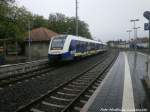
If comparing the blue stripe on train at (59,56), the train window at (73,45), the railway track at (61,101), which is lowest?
the railway track at (61,101)

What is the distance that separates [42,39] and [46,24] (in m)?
37.2

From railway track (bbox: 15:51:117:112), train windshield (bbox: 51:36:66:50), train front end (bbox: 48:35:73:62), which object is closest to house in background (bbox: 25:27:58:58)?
train windshield (bbox: 51:36:66:50)

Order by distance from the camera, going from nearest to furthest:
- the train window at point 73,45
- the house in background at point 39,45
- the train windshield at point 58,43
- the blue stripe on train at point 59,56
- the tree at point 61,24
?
1. the blue stripe on train at point 59,56
2. the train windshield at point 58,43
3. the train window at point 73,45
4. the house in background at point 39,45
5. the tree at point 61,24

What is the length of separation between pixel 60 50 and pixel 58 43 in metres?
1.01

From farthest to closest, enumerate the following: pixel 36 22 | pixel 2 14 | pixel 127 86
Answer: pixel 36 22 → pixel 2 14 → pixel 127 86

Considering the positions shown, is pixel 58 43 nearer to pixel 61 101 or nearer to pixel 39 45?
pixel 61 101

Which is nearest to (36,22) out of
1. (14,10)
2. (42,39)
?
(42,39)

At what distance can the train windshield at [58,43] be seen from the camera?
28.2m

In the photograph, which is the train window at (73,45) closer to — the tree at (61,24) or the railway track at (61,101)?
the railway track at (61,101)

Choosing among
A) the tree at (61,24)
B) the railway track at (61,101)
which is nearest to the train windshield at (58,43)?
the railway track at (61,101)

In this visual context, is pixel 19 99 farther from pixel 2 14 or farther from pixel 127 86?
pixel 2 14

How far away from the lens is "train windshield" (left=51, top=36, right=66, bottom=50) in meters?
28.2

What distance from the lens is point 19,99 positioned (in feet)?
37.0

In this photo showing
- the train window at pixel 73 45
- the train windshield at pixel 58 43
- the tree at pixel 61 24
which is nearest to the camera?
the train windshield at pixel 58 43
